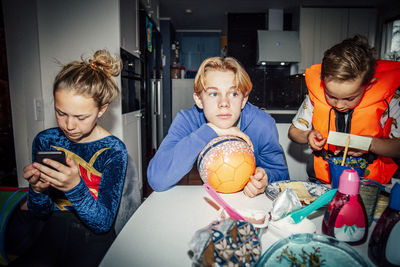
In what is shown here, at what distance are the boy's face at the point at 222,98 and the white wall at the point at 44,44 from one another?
1478 mm

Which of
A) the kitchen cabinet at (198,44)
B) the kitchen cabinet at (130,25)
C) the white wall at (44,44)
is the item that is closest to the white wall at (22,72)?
the white wall at (44,44)

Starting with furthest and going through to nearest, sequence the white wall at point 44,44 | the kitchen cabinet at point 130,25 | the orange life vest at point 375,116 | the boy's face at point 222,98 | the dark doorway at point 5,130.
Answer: the kitchen cabinet at point 130,25
the white wall at point 44,44
the dark doorway at point 5,130
the orange life vest at point 375,116
the boy's face at point 222,98

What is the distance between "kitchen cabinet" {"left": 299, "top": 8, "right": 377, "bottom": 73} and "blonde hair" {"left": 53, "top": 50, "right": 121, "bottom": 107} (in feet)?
15.5

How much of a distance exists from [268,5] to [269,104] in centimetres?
208

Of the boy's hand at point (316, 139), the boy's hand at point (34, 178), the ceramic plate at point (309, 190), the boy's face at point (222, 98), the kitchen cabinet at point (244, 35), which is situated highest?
the kitchen cabinet at point (244, 35)

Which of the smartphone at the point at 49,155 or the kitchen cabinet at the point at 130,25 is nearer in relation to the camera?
the smartphone at the point at 49,155

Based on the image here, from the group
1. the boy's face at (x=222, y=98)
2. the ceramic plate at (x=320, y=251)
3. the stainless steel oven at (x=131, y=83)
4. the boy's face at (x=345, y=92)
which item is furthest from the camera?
the stainless steel oven at (x=131, y=83)

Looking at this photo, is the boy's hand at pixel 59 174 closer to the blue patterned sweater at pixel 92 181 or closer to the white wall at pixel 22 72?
the blue patterned sweater at pixel 92 181

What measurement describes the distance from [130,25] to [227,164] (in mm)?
2460

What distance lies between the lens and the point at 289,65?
17.8 feet

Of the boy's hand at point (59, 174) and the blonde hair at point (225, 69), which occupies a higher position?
the blonde hair at point (225, 69)

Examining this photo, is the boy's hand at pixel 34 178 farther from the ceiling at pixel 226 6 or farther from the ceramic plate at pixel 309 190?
the ceiling at pixel 226 6

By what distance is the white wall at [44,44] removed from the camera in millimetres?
1830

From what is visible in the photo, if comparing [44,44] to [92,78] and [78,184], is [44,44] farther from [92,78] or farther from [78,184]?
[78,184]
